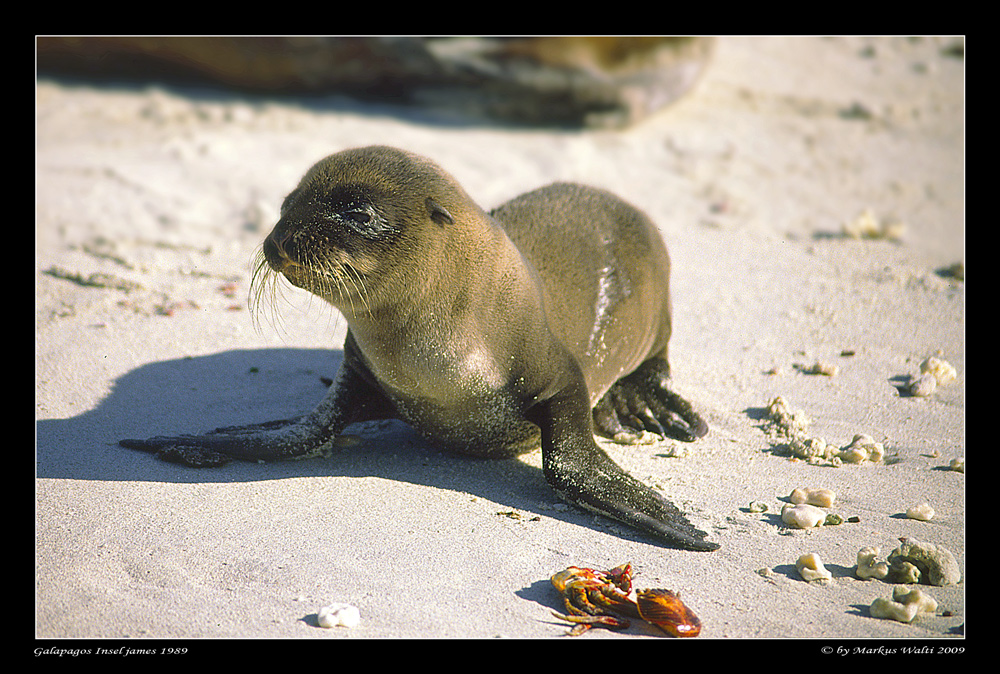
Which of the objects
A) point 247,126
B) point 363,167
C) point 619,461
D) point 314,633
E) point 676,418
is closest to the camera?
point 314,633

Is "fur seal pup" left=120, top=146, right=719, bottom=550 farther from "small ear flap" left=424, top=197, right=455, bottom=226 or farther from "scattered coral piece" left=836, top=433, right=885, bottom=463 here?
"scattered coral piece" left=836, top=433, right=885, bottom=463

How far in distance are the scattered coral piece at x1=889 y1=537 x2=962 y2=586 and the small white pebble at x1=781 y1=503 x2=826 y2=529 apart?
Result: 1.13ft

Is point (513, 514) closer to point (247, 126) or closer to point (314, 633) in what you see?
point (314, 633)

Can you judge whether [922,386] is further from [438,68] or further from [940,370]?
[438,68]

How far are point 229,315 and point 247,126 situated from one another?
368 cm

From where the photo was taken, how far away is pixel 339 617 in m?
2.84

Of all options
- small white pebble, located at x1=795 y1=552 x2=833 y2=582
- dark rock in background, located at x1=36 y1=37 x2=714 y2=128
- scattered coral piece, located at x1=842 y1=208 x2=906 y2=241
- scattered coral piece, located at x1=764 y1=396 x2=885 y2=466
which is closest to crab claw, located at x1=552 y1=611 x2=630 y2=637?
small white pebble, located at x1=795 y1=552 x2=833 y2=582

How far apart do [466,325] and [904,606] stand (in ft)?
5.99

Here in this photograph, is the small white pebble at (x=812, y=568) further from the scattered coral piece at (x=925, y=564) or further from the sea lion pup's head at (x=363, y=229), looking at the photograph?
the sea lion pup's head at (x=363, y=229)

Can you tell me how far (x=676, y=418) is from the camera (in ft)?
15.0

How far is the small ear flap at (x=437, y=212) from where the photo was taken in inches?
139

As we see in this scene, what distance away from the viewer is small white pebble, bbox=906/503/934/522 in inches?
144

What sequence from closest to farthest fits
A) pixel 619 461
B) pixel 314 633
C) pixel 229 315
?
1. pixel 314 633
2. pixel 619 461
3. pixel 229 315
